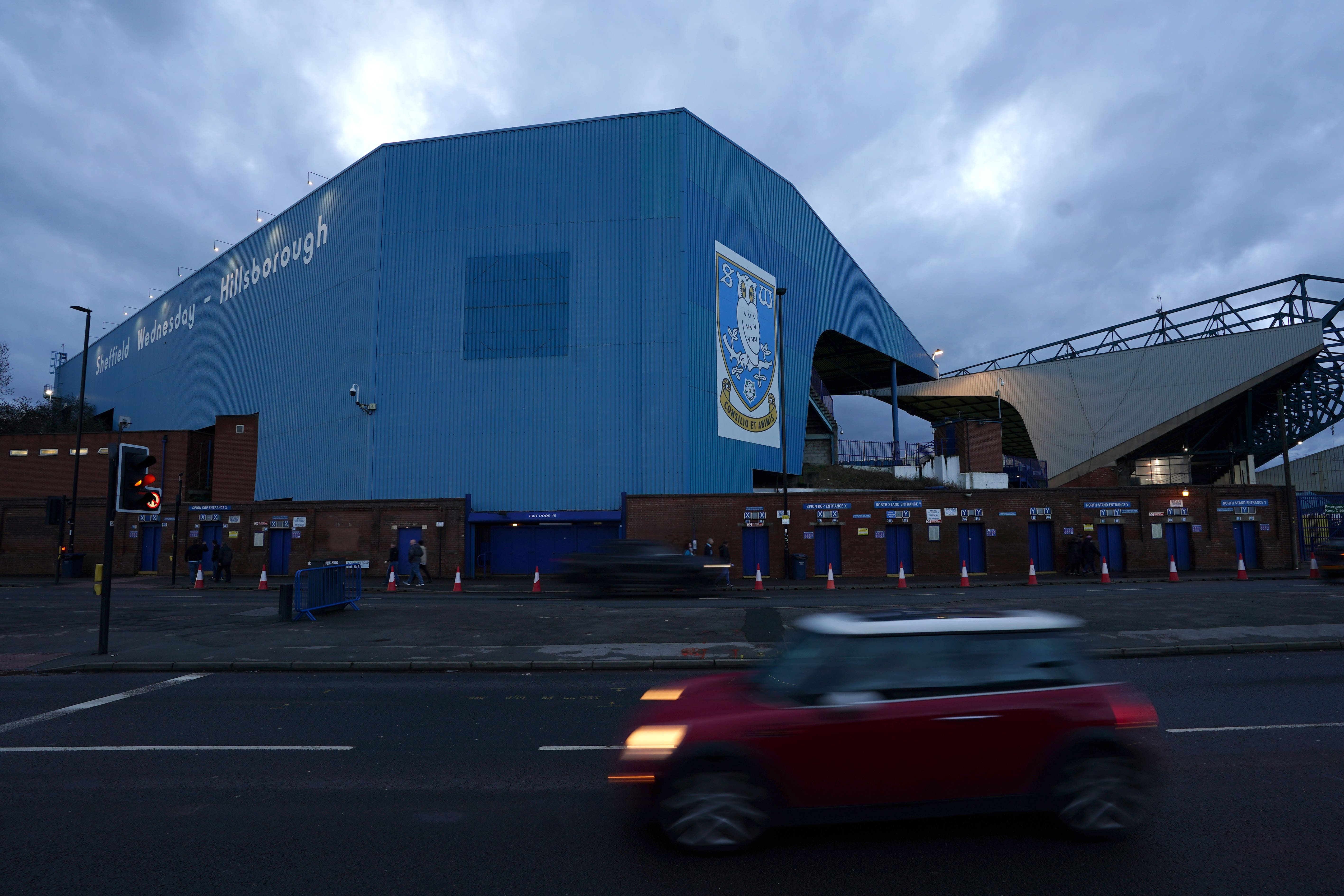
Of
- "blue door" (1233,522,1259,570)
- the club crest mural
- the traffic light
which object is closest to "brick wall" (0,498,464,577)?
the club crest mural

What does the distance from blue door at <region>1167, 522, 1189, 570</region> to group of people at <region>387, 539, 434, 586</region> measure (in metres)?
29.4

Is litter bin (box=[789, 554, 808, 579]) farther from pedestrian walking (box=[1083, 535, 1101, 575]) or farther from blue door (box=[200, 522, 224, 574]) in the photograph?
blue door (box=[200, 522, 224, 574])

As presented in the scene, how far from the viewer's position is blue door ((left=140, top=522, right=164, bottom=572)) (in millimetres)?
35031

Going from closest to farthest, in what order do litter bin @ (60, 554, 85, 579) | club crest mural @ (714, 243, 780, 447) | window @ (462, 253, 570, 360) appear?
litter bin @ (60, 554, 85, 579), window @ (462, 253, 570, 360), club crest mural @ (714, 243, 780, 447)

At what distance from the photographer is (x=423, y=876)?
4262 millimetres

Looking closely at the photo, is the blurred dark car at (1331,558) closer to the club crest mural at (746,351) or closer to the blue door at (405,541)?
the club crest mural at (746,351)

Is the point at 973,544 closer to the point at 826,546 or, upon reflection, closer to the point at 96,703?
the point at 826,546

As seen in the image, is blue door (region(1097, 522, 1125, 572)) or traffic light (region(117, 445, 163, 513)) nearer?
traffic light (region(117, 445, 163, 513))

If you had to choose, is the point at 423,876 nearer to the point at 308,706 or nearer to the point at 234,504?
the point at 308,706

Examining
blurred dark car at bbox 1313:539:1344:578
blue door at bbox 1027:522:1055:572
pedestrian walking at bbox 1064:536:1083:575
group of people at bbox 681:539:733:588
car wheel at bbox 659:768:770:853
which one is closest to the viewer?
car wheel at bbox 659:768:770:853

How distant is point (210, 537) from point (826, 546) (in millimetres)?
28485

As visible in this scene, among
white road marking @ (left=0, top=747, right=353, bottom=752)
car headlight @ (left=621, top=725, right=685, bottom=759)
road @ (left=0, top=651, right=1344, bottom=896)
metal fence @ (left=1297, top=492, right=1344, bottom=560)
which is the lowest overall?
white road marking @ (left=0, top=747, right=353, bottom=752)

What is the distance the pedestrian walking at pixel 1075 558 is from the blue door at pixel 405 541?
2617 centimetres

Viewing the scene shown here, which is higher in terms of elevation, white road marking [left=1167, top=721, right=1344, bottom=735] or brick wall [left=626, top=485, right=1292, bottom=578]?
brick wall [left=626, top=485, right=1292, bottom=578]
